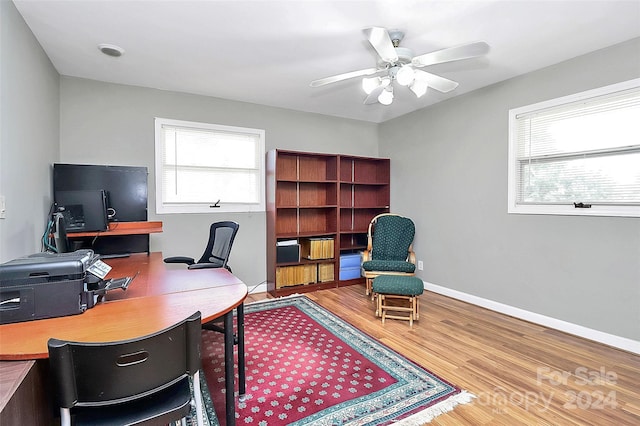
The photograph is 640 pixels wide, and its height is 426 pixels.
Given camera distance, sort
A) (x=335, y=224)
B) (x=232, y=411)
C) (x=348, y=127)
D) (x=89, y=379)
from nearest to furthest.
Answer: (x=89, y=379), (x=232, y=411), (x=335, y=224), (x=348, y=127)

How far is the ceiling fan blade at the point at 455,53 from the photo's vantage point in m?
2.01

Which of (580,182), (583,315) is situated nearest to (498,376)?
(583,315)

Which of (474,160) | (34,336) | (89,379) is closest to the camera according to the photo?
(89,379)

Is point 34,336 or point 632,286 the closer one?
point 34,336

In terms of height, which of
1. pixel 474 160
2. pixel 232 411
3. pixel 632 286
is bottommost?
pixel 232 411

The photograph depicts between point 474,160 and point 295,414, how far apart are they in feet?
10.9

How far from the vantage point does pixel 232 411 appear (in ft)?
4.99

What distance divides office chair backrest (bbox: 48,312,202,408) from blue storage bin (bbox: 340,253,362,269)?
3515 millimetres

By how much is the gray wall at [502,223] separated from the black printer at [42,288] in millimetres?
3736

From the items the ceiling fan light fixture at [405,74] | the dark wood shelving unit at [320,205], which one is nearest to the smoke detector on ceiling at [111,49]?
the dark wood shelving unit at [320,205]

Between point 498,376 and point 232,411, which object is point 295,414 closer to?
point 232,411

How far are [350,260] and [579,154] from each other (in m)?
2.90

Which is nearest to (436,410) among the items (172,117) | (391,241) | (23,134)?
(391,241)

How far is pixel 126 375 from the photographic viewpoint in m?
1.01
